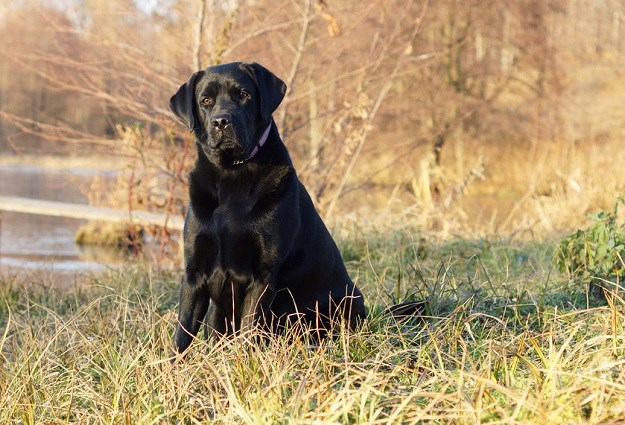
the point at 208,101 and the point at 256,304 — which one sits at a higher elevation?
the point at 208,101

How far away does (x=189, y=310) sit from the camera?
3.39 m

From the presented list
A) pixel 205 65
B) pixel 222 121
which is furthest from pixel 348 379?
pixel 205 65

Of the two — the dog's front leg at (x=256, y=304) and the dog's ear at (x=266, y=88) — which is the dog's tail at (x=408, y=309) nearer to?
the dog's front leg at (x=256, y=304)

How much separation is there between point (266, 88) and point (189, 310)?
943 millimetres

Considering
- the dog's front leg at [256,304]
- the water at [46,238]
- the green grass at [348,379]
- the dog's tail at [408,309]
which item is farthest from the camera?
the water at [46,238]

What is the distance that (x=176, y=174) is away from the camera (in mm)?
7098

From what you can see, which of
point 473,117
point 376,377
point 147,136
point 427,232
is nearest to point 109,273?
point 147,136

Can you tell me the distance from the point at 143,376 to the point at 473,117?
1913 cm

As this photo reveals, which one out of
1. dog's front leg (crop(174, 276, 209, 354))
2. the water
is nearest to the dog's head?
dog's front leg (crop(174, 276, 209, 354))

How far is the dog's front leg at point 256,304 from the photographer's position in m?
3.31

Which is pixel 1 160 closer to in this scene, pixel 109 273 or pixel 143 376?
pixel 109 273

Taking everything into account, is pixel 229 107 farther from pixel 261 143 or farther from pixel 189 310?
pixel 189 310

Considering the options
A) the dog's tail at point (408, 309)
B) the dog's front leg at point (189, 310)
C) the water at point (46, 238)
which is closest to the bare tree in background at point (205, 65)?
the water at point (46, 238)

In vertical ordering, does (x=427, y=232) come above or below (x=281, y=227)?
below
